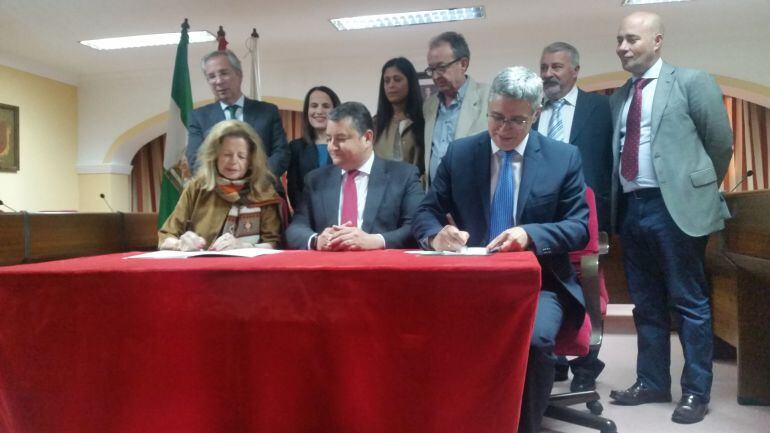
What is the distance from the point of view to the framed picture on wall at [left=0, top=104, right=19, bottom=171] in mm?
6988

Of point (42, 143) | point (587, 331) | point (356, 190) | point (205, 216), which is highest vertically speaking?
point (42, 143)

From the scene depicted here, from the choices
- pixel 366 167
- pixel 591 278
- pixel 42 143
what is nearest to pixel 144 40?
pixel 42 143

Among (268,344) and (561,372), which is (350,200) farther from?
(561,372)

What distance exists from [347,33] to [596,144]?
4383 millimetres

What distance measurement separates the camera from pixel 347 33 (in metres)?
6.55

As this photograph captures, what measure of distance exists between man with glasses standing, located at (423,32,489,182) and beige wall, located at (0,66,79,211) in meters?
6.21

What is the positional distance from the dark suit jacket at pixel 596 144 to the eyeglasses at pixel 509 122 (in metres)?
0.87

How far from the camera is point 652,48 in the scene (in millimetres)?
2562

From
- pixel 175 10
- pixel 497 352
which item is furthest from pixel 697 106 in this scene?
pixel 175 10

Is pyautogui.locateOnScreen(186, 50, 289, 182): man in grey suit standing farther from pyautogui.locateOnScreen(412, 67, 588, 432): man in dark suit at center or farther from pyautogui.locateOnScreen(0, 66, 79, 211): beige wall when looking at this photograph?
pyautogui.locateOnScreen(0, 66, 79, 211): beige wall

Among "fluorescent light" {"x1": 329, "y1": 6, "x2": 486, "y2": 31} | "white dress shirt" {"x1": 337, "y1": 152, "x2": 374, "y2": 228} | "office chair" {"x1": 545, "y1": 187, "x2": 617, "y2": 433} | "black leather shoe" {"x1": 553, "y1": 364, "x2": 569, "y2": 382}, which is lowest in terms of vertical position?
"black leather shoe" {"x1": 553, "y1": 364, "x2": 569, "y2": 382}

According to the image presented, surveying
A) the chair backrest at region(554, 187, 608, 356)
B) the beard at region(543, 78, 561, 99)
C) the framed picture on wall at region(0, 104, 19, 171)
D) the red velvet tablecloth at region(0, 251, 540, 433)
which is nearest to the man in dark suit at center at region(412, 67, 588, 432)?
the chair backrest at region(554, 187, 608, 356)

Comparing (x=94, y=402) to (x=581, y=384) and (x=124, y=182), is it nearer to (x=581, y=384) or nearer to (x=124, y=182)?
(x=581, y=384)

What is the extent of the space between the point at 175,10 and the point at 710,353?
17.0 ft
